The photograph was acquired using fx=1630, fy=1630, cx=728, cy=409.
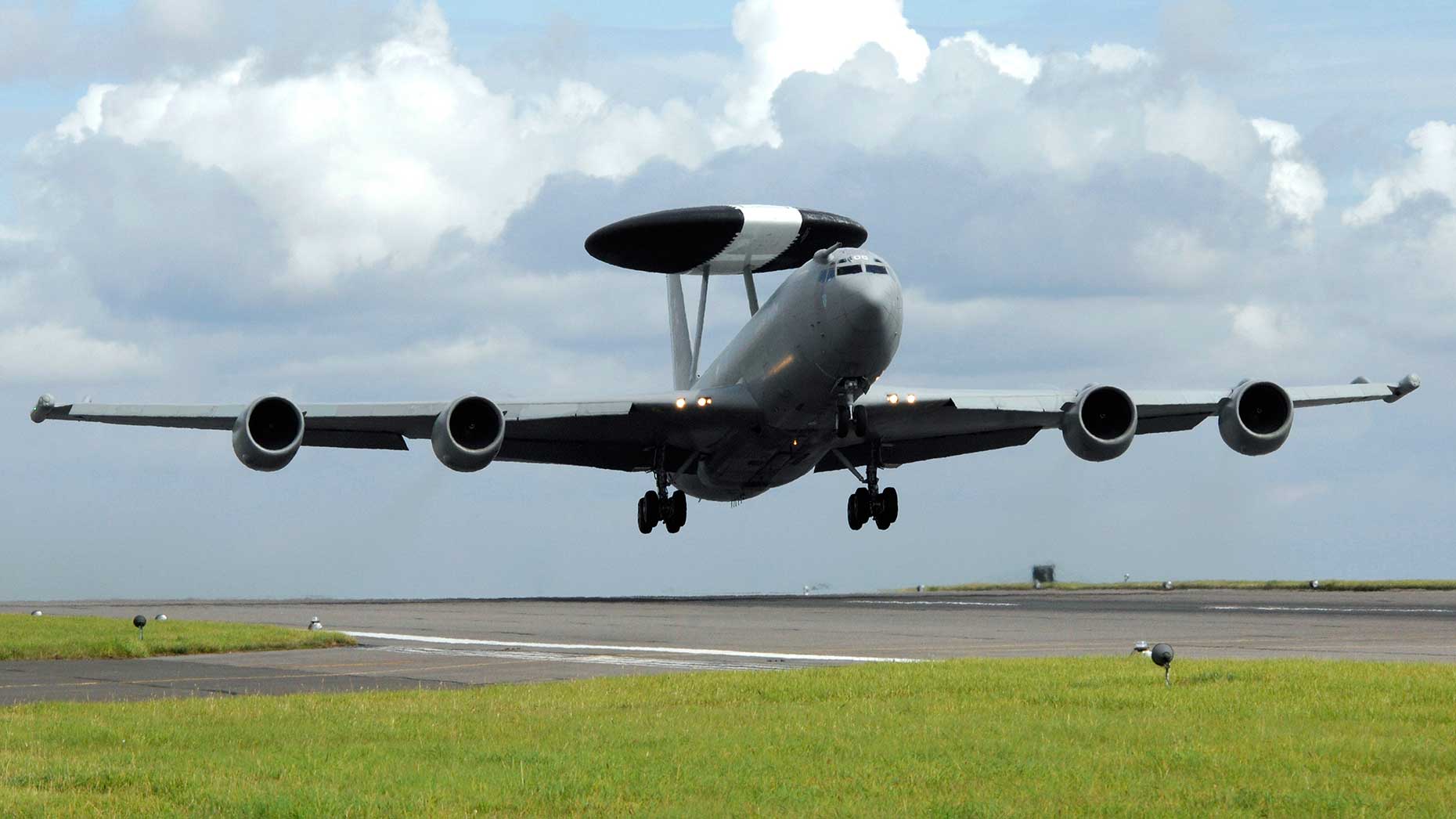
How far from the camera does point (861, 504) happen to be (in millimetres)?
45844

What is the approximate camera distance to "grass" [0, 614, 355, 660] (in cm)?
2233

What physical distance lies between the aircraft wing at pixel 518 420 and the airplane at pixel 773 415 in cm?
5

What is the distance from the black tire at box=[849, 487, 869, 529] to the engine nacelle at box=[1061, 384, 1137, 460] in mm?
7946

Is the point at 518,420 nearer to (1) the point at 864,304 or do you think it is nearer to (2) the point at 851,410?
(2) the point at 851,410

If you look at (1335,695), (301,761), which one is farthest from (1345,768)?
(301,761)

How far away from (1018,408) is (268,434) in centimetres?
1804

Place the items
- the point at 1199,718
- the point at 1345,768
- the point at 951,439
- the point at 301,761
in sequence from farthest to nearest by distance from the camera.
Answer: the point at 951,439, the point at 1199,718, the point at 301,761, the point at 1345,768

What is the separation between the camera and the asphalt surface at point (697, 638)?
59.6 feet

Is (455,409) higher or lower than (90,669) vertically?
higher

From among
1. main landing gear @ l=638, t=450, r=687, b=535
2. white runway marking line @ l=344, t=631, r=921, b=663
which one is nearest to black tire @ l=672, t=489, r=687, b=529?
main landing gear @ l=638, t=450, r=687, b=535

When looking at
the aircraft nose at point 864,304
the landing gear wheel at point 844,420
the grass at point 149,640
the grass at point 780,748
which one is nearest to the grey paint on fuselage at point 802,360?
the aircraft nose at point 864,304

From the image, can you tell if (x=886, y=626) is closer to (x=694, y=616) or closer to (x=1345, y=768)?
(x=694, y=616)

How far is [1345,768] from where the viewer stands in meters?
10.1

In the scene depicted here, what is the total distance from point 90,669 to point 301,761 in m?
10.4
